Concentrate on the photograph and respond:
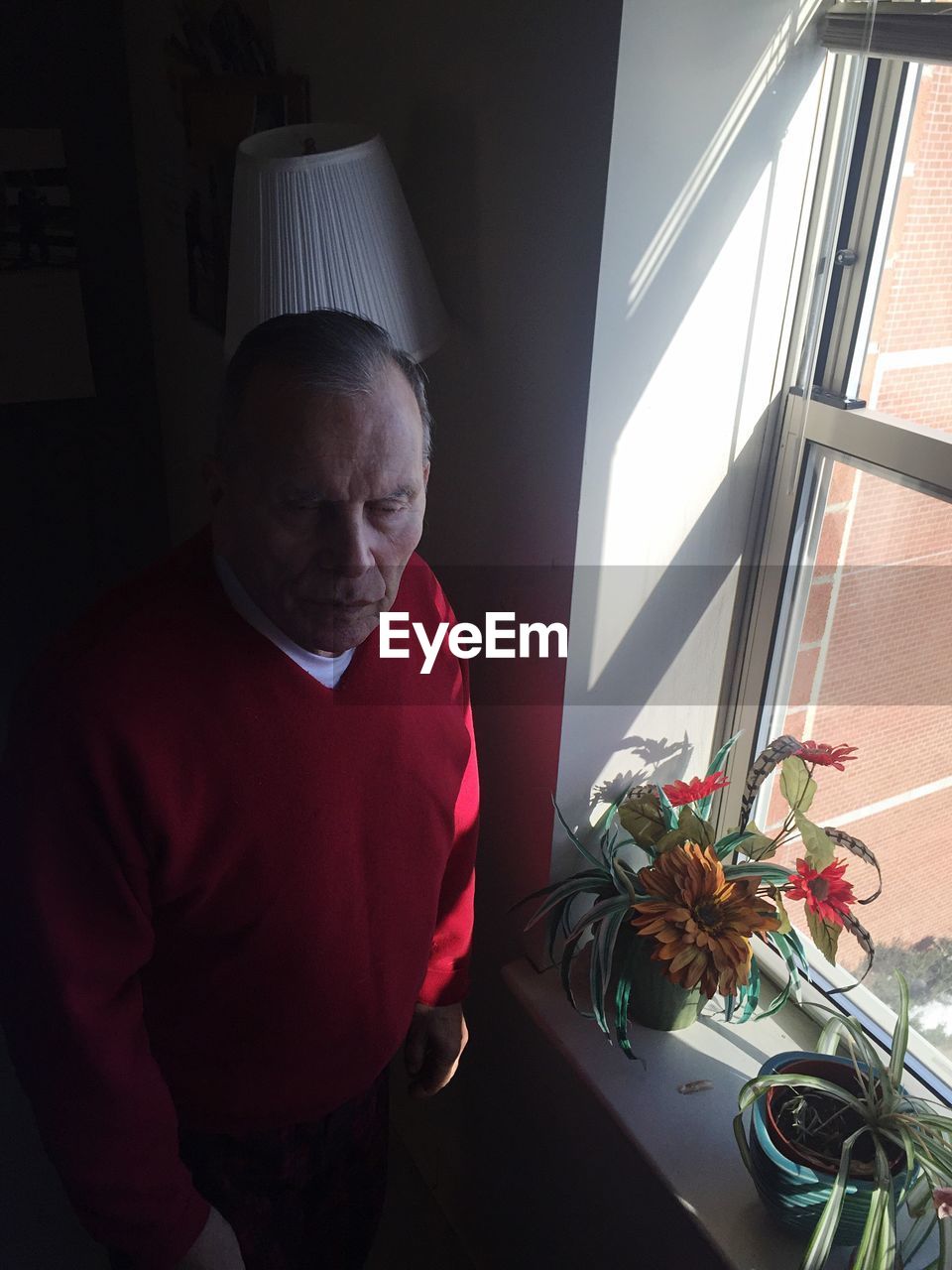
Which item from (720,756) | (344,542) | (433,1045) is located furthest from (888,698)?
(433,1045)

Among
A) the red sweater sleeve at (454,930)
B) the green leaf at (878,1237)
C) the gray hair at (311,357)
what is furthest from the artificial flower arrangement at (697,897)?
the gray hair at (311,357)

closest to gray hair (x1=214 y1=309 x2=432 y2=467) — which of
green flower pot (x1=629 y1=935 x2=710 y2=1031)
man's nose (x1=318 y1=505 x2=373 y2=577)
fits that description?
man's nose (x1=318 y1=505 x2=373 y2=577)

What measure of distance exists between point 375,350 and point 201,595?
298 millimetres

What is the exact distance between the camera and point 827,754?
1.24 m

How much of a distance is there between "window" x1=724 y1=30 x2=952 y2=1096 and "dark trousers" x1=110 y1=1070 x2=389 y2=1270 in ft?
2.13

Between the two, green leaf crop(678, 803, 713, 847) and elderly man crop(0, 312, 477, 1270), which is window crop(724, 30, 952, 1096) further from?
elderly man crop(0, 312, 477, 1270)

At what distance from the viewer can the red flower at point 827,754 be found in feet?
4.04

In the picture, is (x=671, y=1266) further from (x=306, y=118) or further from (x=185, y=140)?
(x=185, y=140)

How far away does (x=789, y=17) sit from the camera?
1.09 metres

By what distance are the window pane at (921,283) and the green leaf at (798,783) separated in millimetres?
395

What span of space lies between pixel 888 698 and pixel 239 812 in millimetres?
726

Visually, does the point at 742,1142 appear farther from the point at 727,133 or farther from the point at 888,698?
the point at 727,133

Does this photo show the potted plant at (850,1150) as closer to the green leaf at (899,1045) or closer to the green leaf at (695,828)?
the green leaf at (899,1045)

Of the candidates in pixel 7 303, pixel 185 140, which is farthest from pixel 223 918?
pixel 7 303
